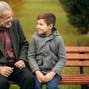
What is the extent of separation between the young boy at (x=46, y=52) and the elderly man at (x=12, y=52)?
0.14m

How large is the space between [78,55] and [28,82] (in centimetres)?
145

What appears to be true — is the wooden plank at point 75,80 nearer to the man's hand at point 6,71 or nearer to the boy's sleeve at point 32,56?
the boy's sleeve at point 32,56

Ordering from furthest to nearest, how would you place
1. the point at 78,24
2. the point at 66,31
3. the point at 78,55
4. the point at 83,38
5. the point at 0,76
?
1. the point at 66,31
2. the point at 83,38
3. the point at 78,24
4. the point at 78,55
5. the point at 0,76

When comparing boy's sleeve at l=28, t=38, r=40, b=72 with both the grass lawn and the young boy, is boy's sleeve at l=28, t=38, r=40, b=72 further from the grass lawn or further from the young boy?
the grass lawn

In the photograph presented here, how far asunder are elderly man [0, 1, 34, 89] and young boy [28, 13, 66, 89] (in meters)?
0.14

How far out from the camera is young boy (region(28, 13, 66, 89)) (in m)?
6.86

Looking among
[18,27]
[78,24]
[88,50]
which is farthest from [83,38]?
[18,27]

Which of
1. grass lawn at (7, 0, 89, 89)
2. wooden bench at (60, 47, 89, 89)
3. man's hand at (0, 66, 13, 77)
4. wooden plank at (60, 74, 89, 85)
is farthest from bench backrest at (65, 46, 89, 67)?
man's hand at (0, 66, 13, 77)

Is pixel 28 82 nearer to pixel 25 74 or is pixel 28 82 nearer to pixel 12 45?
pixel 25 74

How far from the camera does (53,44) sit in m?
6.93

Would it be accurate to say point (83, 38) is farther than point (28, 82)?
Yes

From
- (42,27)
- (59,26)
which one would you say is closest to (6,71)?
(42,27)

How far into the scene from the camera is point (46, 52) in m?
6.91

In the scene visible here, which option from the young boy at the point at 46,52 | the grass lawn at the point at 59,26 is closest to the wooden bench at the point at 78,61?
the young boy at the point at 46,52
